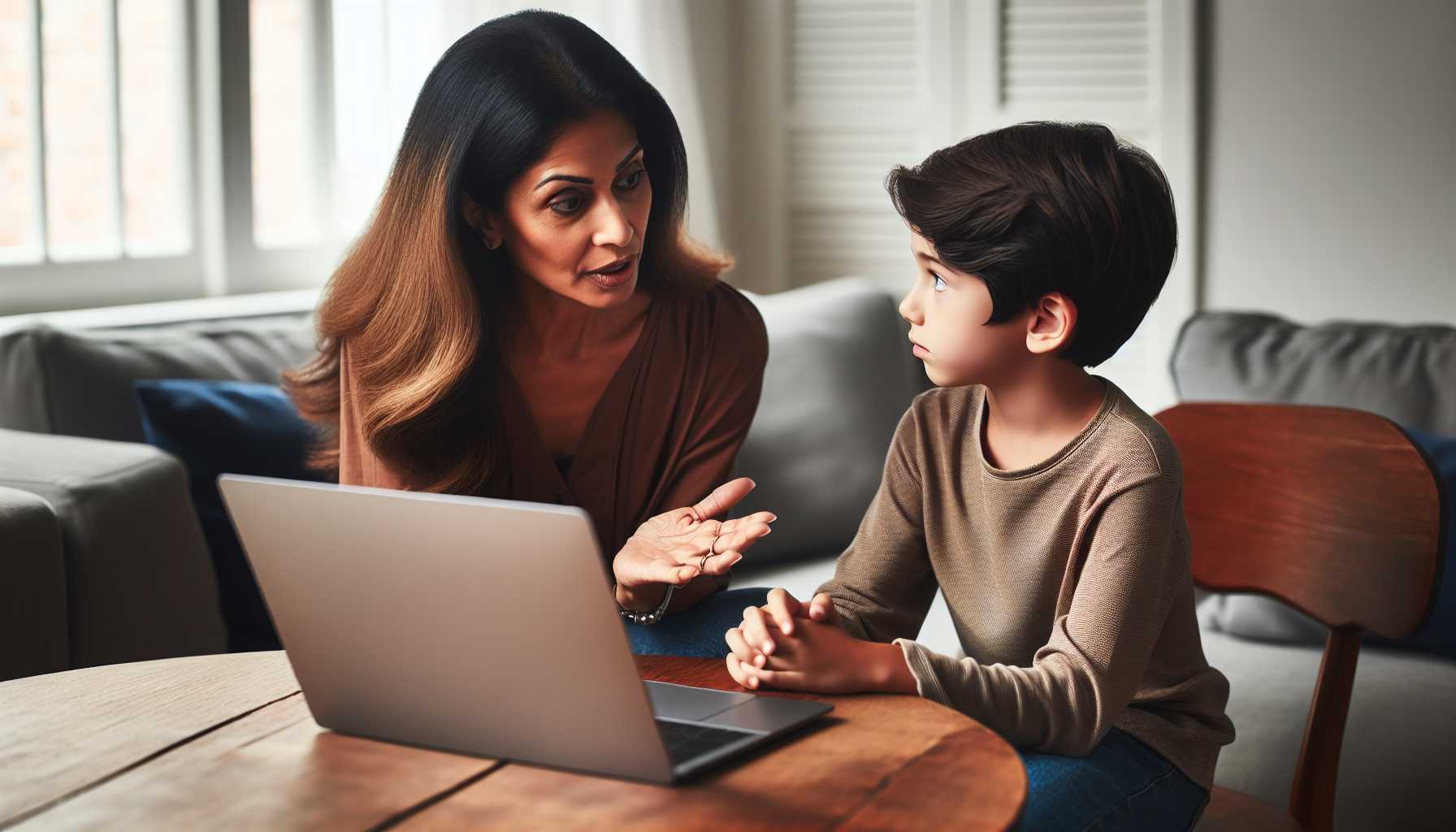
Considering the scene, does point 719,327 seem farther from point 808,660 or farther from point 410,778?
point 410,778

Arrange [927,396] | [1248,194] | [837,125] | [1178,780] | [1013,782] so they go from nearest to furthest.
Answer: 1. [1013,782]
2. [1178,780]
3. [927,396]
4. [1248,194]
5. [837,125]

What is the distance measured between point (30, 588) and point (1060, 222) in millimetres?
1111

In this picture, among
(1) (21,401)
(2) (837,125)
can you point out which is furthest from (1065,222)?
(2) (837,125)

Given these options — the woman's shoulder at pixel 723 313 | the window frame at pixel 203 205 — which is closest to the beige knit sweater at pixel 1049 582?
the woman's shoulder at pixel 723 313

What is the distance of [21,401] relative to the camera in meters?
1.90

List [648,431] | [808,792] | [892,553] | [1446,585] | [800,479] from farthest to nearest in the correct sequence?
[800,479] < [1446,585] < [648,431] < [892,553] < [808,792]

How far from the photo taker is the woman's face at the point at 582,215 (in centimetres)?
139

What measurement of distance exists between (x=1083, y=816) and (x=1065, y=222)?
0.47m

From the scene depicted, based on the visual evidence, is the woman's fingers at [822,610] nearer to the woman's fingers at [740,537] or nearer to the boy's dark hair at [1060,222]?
the woman's fingers at [740,537]

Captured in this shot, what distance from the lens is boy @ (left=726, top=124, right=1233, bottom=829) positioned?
103cm

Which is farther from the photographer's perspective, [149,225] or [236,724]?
[149,225]

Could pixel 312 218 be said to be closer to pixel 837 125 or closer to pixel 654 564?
pixel 837 125

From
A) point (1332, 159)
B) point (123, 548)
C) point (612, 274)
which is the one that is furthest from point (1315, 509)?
point (1332, 159)

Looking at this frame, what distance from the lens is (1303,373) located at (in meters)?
2.23
